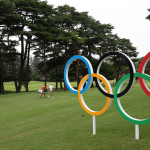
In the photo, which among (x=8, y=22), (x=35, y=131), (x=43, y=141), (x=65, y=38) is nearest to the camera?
(x=43, y=141)

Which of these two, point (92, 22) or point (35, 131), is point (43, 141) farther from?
point (92, 22)

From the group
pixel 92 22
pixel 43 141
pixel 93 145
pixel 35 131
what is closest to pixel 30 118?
pixel 35 131

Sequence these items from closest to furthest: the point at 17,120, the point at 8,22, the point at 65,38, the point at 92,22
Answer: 1. the point at 17,120
2. the point at 8,22
3. the point at 65,38
4. the point at 92,22

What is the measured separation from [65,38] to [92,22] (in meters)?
10.4

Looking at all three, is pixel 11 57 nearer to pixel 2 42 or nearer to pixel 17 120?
pixel 2 42

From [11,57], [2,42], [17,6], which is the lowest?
[11,57]

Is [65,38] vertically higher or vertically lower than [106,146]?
higher

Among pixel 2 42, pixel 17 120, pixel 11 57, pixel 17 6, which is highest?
pixel 17 6

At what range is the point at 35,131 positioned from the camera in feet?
34.2

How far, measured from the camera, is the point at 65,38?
107ft

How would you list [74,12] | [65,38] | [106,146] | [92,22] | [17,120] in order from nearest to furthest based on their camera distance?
[106,146], [17,120], [65,38], [74,12], [92,22]

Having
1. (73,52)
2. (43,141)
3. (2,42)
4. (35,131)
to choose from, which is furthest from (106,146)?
(73,52)

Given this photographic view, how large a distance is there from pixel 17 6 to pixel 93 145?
26588 millimetres

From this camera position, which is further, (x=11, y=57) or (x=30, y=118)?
(x=11, y=57)
